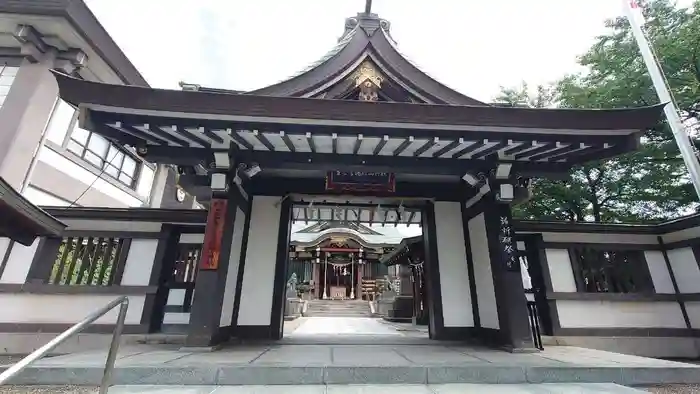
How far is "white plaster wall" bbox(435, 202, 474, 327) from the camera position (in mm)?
6145

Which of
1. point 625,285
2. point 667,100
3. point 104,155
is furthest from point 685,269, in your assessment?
point 104,155

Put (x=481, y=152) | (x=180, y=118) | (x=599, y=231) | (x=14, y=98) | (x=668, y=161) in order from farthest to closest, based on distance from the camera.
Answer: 1. (x=668, y=161)
2. (x=14, y=98)
3. (x=599, y=231)
4. (x=481, y=152)
5. (x=180, y=118)

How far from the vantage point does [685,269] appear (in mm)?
6320

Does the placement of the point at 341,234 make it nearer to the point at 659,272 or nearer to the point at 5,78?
the point at 659,272

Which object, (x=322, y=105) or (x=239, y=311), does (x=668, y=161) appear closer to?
(x=322, y=105)

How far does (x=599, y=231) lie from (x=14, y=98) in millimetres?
13306

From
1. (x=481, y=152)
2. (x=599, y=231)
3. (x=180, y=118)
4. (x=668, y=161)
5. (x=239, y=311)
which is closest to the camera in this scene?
(x=180, y=118)

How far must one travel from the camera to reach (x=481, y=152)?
5.39 metres

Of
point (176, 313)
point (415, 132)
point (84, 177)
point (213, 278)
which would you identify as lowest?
point (176, 313)

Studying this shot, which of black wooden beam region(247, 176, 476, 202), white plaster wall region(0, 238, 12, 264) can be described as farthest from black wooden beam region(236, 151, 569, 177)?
white plaster wall region(0, 238, 12, 264)

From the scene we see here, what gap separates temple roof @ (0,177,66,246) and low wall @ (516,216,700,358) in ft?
26.4

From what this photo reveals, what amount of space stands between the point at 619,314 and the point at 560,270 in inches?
51.5

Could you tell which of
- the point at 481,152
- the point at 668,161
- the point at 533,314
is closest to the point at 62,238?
the point at 481,152

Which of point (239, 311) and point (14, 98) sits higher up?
point (14, 98)
